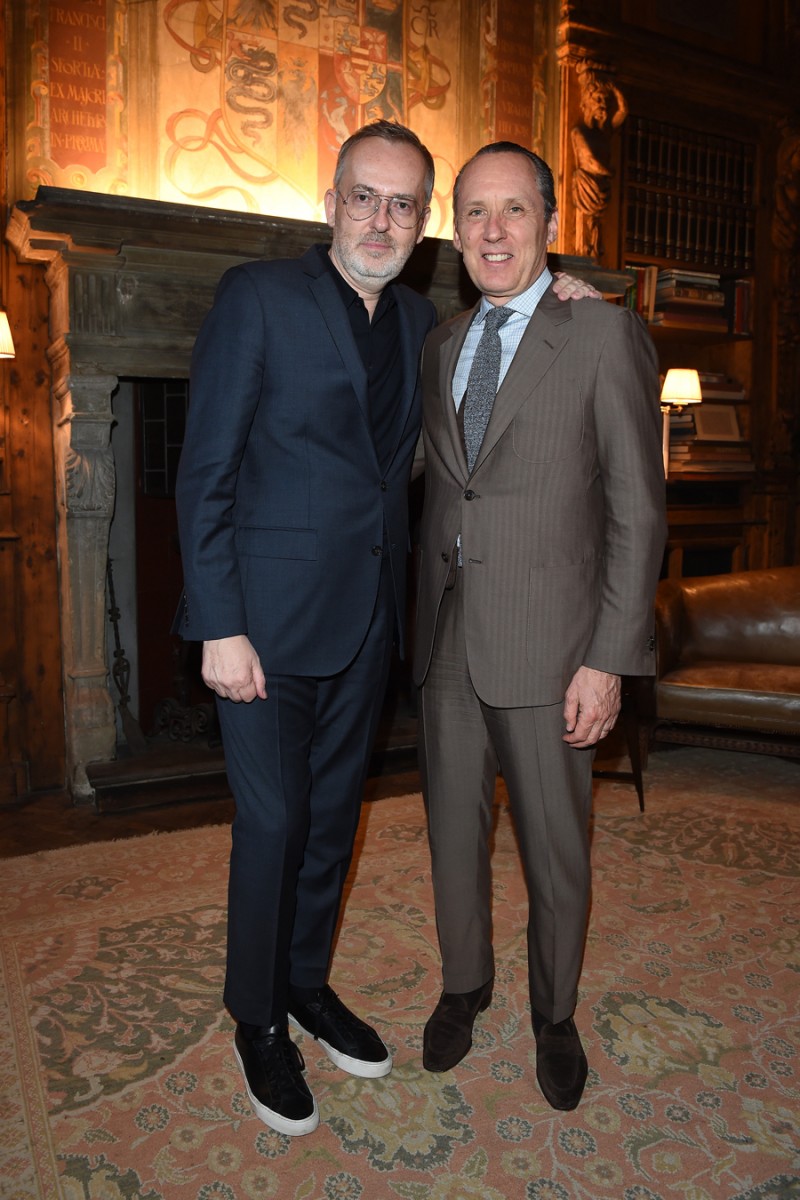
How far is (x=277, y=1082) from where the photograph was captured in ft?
5.98

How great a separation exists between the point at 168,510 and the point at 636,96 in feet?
10.4

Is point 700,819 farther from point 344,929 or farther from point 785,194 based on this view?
point 785,194

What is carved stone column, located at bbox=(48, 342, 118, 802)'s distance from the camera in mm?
3652

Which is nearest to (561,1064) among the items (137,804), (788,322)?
(137,804)

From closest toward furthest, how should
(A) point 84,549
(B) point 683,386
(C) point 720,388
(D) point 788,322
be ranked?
1. (A) point 84,549
2. (B) point 683,386
3. (C) point 720,388
4. (D) point 788,322

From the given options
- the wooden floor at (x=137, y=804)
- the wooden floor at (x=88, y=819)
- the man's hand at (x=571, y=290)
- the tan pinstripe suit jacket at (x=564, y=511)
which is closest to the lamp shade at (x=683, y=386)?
the wooden floor at (x=137, y=804)

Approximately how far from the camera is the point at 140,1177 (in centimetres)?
168

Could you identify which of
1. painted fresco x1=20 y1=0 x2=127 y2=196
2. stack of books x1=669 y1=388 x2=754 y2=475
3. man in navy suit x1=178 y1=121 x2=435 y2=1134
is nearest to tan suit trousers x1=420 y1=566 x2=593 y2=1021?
man in navy suit x1=178 y1=121 x2=435 y2=1134

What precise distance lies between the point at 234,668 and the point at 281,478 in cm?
35

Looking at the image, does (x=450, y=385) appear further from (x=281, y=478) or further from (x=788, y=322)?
(x=788, y=322)

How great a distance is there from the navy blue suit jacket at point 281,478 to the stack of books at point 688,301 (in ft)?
12.6

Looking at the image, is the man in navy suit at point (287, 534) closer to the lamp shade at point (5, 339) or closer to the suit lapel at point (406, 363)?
the suit lapel at point (406, 363)

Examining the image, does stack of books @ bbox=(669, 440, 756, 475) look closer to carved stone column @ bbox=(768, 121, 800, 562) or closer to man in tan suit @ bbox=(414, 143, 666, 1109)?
carved stone column @ bbox=(768, 121, 800, 562)

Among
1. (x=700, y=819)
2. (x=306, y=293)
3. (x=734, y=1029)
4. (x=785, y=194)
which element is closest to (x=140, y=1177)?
(x=734, y=1029)
